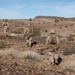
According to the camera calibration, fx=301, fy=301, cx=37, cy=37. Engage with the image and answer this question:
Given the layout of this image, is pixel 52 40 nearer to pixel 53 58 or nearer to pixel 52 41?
pixel 52 41

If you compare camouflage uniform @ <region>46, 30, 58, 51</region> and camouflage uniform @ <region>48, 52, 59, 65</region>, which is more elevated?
camouflage uniform @ <region>46, 30, 58, 51</region>

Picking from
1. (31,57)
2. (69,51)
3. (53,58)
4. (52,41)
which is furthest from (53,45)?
(69,51)

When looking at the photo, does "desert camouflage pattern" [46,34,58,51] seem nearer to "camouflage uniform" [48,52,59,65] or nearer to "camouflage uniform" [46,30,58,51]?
"camouflage uniform" [46,30,58,51]

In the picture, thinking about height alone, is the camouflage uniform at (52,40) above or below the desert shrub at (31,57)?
above

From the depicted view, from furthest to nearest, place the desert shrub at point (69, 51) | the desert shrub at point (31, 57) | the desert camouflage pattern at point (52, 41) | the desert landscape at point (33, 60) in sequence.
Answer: the desert shrub at point (69, 51) < the desert shrub at point (31, 57) < the desert camouflage pattern at point (52, 41) < the desert landscape at point (33, 60)

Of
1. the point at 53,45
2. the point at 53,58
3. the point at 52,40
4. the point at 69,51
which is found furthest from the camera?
the point at 69,51

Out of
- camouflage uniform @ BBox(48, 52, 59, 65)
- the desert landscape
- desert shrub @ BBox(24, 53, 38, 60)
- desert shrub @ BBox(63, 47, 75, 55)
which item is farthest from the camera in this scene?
desert shrub @ BBox(63, 47, 75, 55)

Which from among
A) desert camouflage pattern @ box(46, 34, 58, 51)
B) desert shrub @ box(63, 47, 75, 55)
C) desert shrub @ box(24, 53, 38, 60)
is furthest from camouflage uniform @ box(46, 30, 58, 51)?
desert shrub @ box(63, 47, 75, 55)

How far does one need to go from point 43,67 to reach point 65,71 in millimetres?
1197

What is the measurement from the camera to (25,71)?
14.6 metres

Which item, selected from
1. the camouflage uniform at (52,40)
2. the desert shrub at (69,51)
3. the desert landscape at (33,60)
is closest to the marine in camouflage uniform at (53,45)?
the camouflage uniform at (52,40)

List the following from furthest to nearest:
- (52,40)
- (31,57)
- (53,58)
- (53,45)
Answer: (31,57) < (53,45) < (52,40) < (53,58)

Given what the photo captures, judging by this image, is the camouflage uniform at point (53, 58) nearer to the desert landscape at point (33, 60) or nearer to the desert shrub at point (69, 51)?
the desert landscape at point (33, 60)

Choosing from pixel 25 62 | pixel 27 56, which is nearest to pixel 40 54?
pixel 27 56
